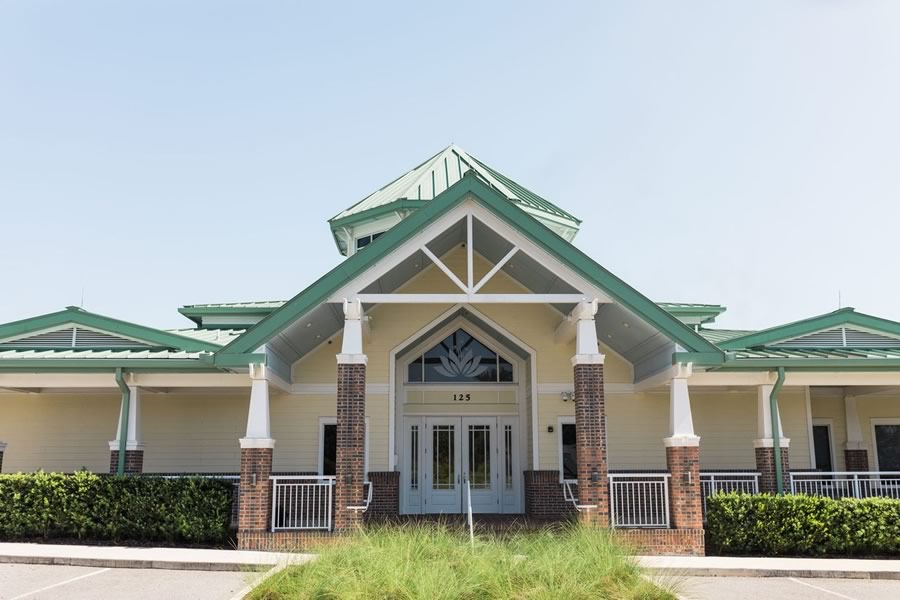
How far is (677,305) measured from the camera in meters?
19.0

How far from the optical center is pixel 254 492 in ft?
43.1

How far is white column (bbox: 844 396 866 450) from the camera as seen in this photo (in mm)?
17797

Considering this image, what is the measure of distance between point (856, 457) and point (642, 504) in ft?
22.7

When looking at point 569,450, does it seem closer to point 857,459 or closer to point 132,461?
point 857,459

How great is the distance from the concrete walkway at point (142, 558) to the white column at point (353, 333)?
348 centimetres

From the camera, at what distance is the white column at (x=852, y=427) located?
1780 centimetres

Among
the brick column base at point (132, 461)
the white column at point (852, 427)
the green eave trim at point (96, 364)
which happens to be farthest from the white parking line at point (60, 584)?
the white column at point (852, 427)

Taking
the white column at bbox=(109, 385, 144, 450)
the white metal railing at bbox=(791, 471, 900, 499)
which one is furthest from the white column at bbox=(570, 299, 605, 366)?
the white column at bbox=(109, 385, 144, 450)

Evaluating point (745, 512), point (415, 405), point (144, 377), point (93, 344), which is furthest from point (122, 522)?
point (745, 512)

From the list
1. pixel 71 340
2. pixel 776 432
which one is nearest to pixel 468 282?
pixel 776 432

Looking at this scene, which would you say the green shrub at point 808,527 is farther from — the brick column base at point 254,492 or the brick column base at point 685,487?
the brick column base at point 254,492

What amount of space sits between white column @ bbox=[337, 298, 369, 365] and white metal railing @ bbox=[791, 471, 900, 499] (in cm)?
856

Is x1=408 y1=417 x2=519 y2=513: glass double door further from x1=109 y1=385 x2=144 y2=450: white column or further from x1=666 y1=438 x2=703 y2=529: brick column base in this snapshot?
x1=109 y1=385 x2=144 y2=450: white column

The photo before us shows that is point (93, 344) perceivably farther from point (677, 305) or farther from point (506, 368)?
point (677, 305)
